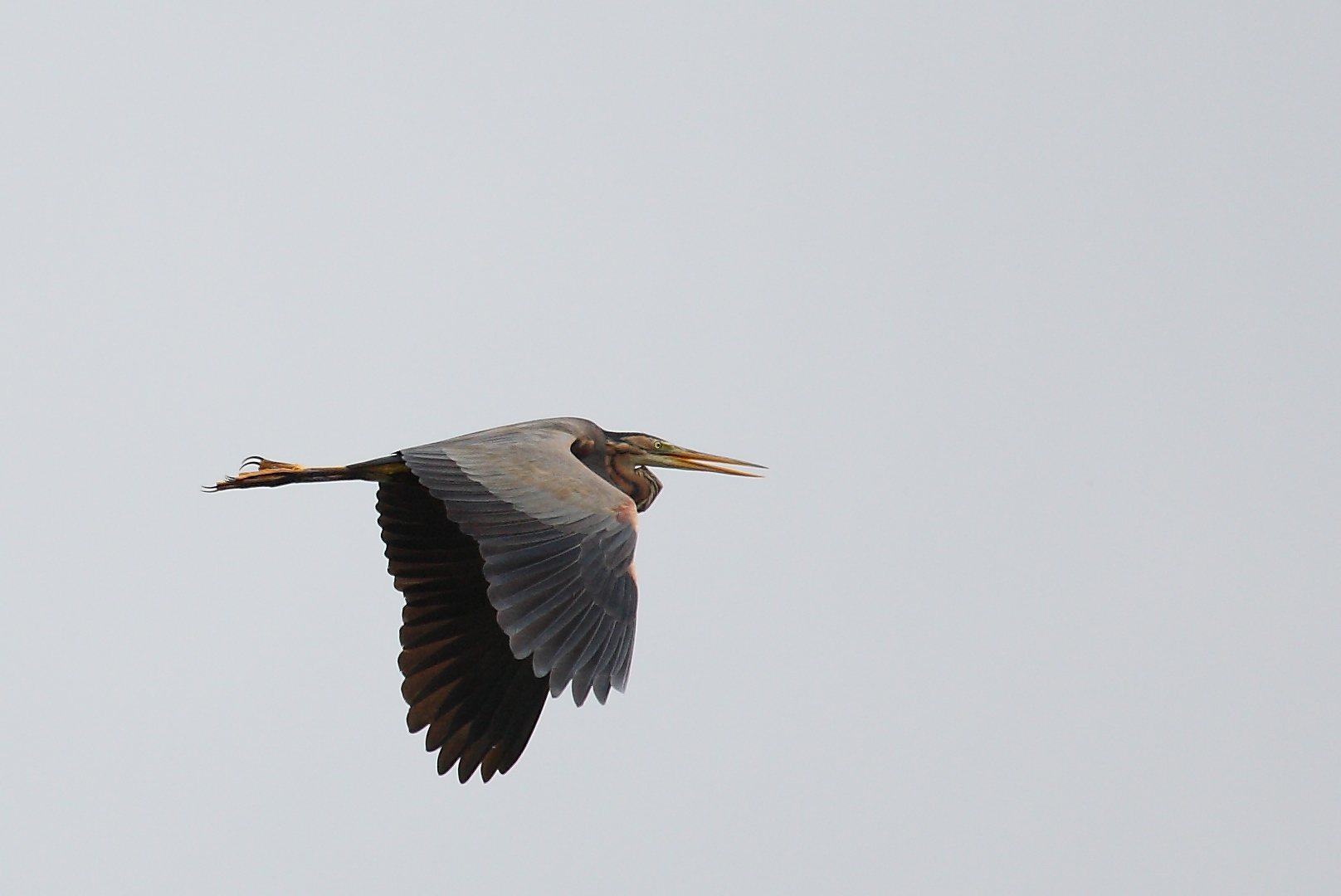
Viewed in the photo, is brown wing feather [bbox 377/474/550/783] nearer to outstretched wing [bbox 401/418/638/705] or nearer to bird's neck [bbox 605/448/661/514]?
outstretched wing [bbox 401/418/638/705]

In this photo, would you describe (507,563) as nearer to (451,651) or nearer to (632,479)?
(451,651)

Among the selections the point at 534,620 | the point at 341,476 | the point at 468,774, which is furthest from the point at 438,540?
the point at 534,620

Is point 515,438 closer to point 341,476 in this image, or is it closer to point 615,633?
point 341,476

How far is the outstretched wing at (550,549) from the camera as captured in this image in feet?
22.7

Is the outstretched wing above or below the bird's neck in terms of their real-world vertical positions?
below

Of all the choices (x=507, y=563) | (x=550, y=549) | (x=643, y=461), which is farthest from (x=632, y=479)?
(x=507, y=563)

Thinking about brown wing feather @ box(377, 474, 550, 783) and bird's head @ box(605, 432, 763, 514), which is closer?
brown wing feather @ box(377, 474, 550, 783)

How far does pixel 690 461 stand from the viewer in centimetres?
1000

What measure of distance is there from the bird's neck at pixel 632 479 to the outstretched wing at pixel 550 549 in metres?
1.32

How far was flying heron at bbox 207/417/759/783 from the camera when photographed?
23.0 feet

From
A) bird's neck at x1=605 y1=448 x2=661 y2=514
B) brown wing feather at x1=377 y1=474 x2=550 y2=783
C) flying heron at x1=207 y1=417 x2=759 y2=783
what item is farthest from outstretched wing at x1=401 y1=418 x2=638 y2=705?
bird's neck at x1=605 y1=448 x2=661 y2=514

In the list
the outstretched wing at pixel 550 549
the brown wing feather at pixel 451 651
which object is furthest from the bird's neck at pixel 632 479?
the outstretched wing at pixel 550 549

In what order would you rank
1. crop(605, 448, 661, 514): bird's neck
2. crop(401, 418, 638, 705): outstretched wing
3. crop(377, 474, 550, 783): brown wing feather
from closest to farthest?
crop(401, 418, 638, 705): outstretched wing
crop(377, 474, 550, 783): brown wing feather
crop(605, 448, 661, 514): bird's neck

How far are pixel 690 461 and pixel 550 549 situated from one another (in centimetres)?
279
